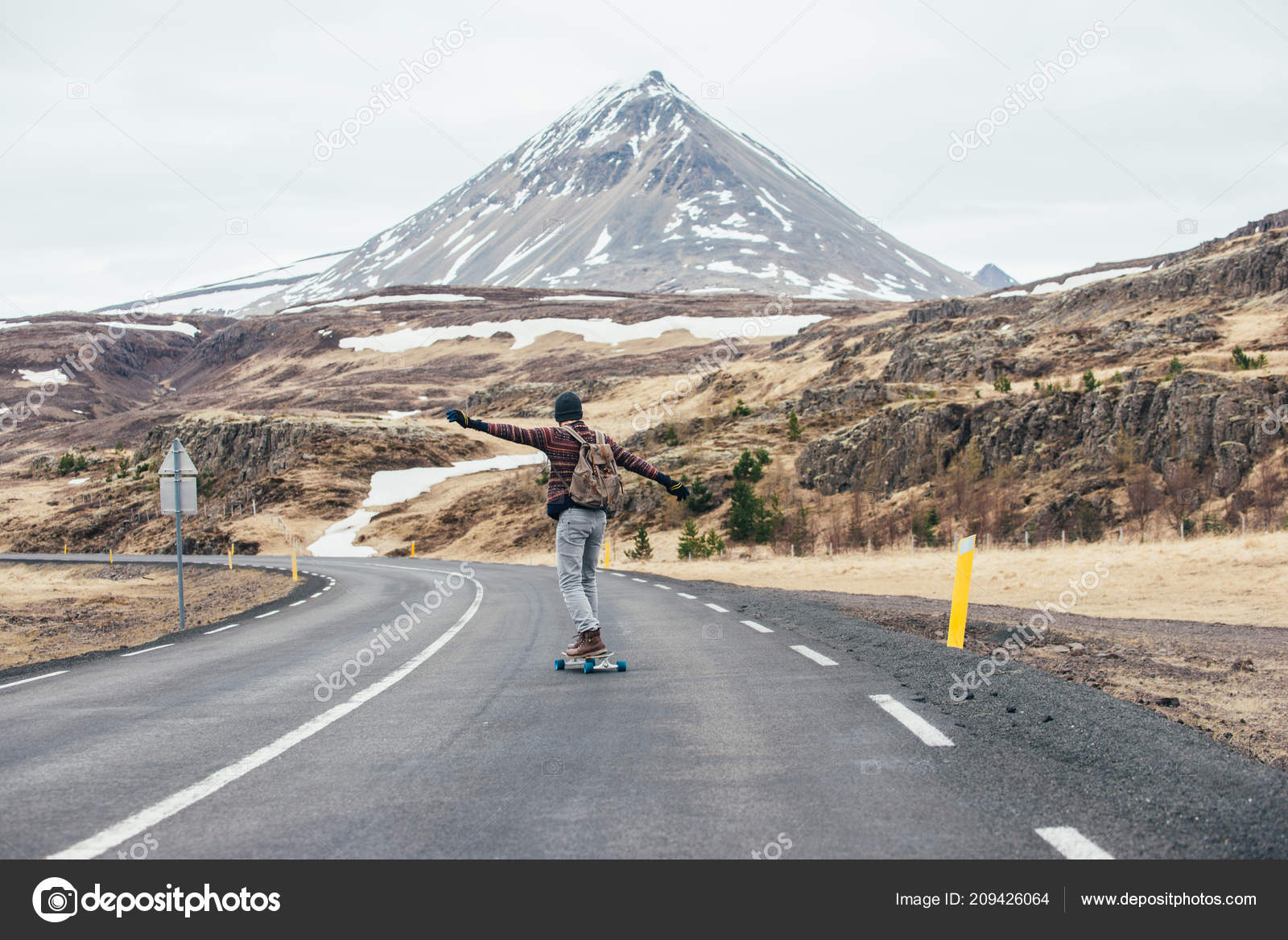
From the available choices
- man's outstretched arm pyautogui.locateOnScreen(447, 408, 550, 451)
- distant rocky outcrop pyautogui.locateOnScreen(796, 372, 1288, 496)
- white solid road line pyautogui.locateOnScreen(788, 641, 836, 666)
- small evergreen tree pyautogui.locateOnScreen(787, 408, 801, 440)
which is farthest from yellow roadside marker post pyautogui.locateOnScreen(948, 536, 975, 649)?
small evergreen tree pyautogui.locateOnScreen(787, 408, 801, 440)

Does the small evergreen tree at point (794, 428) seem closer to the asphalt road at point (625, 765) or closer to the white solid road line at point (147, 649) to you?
the white solid road line at point (147, 649)

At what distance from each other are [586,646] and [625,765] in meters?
3.71

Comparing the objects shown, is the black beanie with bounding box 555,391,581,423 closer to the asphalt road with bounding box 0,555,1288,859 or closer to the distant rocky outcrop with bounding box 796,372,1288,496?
the asphalt road with bounding box 0,555,1288,859

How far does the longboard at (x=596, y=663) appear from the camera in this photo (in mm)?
8516

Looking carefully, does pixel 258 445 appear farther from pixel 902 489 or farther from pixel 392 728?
pixel 392 728

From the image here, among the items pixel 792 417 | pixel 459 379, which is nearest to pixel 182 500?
pixel 792 417

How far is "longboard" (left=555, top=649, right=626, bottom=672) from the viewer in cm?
852

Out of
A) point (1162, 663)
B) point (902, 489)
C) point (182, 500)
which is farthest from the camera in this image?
point (902, 489)

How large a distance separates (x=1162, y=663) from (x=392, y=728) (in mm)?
6491

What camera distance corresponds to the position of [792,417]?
55219mm

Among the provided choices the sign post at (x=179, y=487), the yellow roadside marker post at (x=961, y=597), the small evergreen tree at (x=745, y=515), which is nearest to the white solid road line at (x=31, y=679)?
the sign post at (x=179, y=487)

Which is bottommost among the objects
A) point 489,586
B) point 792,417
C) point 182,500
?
point 489,586

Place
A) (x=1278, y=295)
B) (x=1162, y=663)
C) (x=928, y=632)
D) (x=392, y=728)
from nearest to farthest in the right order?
1. (x=392, y=728)
2. (x=1162, y=663)
3. (x=928, y=632)
4. (x=1278, y=295)
